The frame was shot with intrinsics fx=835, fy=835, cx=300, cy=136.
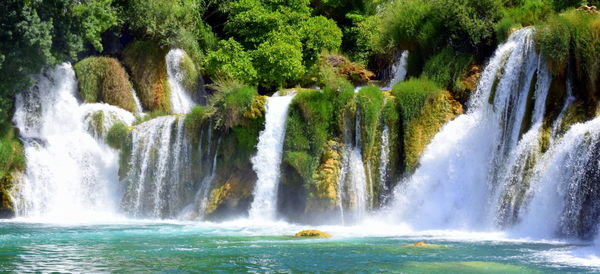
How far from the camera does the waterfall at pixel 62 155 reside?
89.2 ft

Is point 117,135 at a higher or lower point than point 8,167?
higher

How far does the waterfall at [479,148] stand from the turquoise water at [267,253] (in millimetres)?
1844

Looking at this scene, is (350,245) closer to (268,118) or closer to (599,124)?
(599,124)

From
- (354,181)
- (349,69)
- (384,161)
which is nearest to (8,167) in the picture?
(354,181)

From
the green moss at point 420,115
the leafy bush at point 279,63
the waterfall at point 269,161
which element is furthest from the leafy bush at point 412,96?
the leafy bush at point 279,63

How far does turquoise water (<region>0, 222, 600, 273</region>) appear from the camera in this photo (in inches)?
554

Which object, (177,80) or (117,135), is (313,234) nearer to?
(117,135)

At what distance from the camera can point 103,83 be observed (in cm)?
3039

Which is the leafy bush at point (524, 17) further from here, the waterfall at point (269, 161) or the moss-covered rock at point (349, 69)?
the moss-covered rock at point (349, 69)

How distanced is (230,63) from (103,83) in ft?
15.3

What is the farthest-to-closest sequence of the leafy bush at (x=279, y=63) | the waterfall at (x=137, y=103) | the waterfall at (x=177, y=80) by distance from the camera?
1. the waterfall at (x=177, y=80)
2. the waterfall at (x=137, y=103)
3. the leafy bush at (x=279, y=63)

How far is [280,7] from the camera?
32.6 metres

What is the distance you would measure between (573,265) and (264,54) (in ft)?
58.5

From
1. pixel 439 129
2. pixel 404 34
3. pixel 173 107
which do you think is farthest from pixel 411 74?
pixel 173 107
